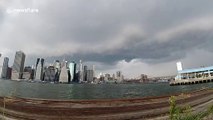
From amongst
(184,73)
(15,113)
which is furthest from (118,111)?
(184,73)

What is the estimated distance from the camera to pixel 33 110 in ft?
83.5

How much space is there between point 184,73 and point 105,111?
17065 centimetres

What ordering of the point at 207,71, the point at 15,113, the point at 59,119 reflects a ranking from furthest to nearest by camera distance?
the point at 207,71
the point at 15,113
the point at 59,119

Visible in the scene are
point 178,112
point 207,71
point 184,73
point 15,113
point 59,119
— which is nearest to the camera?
point 178,112

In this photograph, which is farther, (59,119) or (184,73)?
(184,73)

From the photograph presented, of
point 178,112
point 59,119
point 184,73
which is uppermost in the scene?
point 184,73

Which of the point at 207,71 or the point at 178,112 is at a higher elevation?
the point at 207,71

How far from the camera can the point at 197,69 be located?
171 metres

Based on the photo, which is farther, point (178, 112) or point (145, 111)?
point (145, 111)

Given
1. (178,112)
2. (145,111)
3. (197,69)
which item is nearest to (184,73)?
(197,69)

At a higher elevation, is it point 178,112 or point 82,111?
point 178,112

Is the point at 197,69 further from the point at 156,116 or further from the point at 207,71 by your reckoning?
the point at 156,116

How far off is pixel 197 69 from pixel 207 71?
8.29 meters

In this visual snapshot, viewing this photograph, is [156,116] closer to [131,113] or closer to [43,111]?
[131,113]
